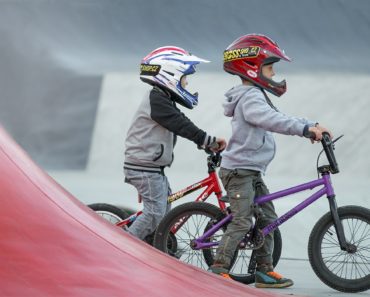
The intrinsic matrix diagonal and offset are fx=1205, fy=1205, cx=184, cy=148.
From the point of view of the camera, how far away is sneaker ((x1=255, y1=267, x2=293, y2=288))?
6703 mm

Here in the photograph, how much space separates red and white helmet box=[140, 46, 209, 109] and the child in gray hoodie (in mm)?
458

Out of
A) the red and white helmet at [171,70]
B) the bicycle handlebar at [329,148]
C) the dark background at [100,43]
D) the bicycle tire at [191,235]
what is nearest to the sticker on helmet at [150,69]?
the red and white helmet at [171,70]

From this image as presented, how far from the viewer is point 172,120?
689cm

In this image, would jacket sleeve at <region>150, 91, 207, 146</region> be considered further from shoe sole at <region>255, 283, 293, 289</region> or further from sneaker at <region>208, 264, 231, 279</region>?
shoe sole at <region>255, 283, 293, 289</region>

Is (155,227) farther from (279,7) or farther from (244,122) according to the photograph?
(279,7)

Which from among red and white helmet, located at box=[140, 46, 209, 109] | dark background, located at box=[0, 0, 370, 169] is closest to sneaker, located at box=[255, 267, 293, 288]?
red and white helmet, located at box=[140, 46, 209, 109]

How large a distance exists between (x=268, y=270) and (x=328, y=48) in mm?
5494

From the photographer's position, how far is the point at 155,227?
7129 mm

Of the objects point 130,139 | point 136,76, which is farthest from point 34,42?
point 130,139

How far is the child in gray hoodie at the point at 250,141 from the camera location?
6379 mm

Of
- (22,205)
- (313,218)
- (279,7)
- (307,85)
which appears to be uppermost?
(279,7)

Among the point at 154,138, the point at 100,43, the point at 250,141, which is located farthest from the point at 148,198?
the point at 100,43

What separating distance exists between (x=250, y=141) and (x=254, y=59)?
0.50 m

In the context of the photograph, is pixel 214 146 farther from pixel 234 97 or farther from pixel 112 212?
pixel 112 212
